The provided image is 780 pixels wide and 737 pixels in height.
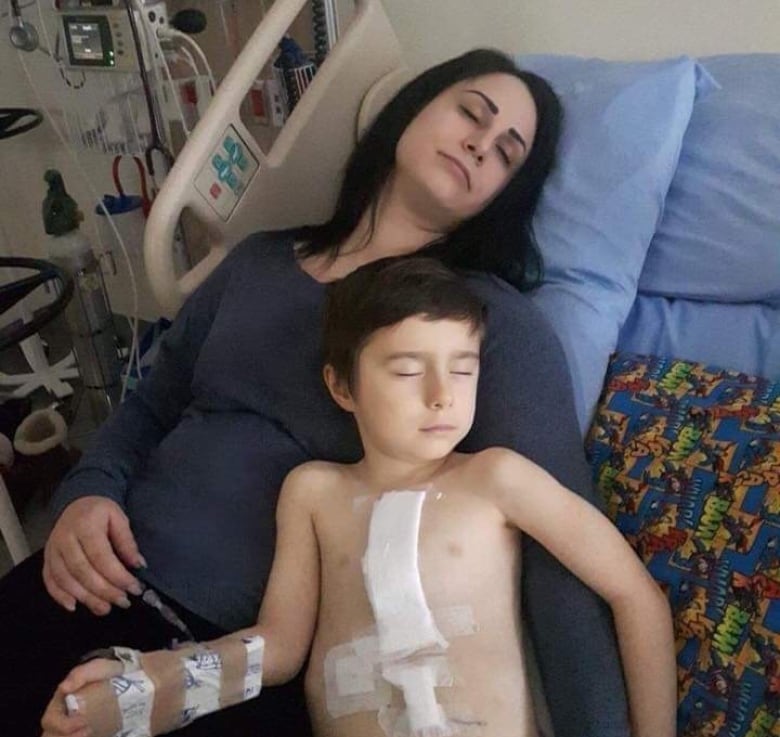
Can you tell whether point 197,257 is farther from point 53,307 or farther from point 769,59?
point 769,59

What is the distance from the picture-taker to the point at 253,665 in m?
1.12

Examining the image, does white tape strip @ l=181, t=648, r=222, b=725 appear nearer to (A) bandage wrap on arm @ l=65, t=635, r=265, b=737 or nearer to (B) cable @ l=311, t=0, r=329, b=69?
(A) bandage wrap on arm @ l=65, t=635, r=265, b=737

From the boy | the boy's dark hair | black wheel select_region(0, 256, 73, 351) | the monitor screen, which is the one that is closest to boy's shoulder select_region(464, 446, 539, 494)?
the boy

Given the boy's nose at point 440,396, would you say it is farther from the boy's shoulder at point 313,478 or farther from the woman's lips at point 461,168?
the woman's lips at point 461,168

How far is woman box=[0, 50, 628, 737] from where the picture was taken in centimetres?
117

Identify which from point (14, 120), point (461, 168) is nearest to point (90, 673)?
point (461, 168)

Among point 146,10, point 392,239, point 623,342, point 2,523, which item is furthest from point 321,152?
point 2,523

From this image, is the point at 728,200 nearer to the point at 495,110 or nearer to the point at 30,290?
the point at 495,110

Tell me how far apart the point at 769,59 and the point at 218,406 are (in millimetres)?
1093

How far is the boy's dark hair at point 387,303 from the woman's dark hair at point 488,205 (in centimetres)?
24

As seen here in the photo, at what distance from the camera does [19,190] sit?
3.20 metres

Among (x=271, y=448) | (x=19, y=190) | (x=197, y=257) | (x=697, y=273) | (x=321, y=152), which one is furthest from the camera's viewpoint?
(x=19, y=190)

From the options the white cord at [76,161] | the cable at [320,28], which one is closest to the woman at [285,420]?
the cable at [320,28]

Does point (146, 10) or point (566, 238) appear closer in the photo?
point (566, 238)
